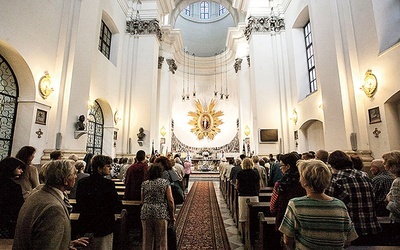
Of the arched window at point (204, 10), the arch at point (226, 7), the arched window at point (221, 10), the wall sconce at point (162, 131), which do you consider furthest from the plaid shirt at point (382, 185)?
the arched window at point (204, 10)

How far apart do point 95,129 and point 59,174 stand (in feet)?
27.5

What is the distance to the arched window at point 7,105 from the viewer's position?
509cm

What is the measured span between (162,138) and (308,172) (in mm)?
12716

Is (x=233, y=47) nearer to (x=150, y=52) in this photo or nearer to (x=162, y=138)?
(x=150, y=52)

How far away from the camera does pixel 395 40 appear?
5.17m

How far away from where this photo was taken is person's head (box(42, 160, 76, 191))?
52.6 inches

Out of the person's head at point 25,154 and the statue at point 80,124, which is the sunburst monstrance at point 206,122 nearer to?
the statue at point 80,124

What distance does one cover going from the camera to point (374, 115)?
17.2 ft

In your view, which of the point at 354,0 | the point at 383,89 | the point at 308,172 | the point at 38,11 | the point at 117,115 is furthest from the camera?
the point at 117,115

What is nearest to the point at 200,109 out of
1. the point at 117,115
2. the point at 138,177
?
the point at 117,115

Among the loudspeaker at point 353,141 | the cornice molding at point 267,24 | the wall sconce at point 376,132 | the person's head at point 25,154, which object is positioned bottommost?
the person's head at point 25,154

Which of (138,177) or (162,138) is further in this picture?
(162,138)

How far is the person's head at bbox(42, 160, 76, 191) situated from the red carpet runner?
2437 millimetres

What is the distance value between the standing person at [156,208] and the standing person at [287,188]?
1.13m
